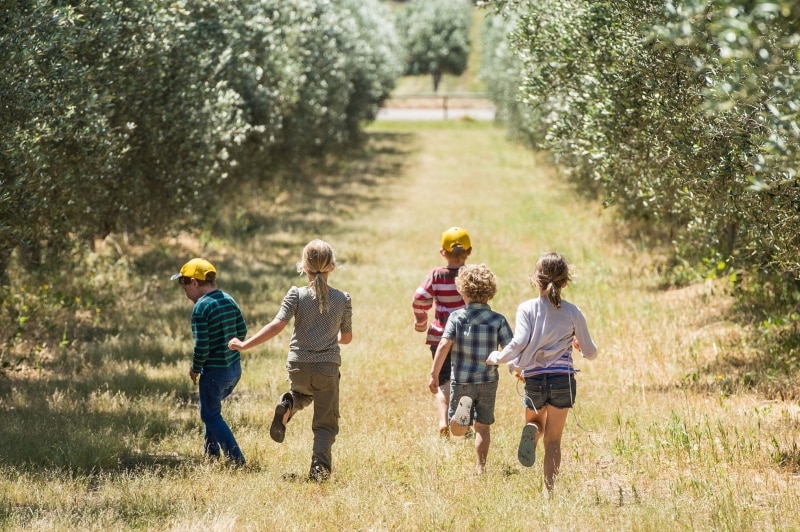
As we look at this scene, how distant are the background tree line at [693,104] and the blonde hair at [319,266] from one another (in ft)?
9.49

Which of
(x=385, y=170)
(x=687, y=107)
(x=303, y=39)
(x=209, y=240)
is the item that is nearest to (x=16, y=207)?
(x=687, y=107)

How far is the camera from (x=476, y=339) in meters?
7.53

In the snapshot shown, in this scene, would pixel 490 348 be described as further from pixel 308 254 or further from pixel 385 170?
pixel 385 170

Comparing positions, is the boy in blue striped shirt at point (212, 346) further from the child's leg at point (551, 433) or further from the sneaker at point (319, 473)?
the child's leg at point (551, 433)

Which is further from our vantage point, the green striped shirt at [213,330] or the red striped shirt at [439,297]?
the red striped shirt at [439,297]

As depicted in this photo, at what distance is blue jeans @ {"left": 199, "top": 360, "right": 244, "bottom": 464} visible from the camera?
25.7 feet

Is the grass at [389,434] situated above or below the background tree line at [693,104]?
below

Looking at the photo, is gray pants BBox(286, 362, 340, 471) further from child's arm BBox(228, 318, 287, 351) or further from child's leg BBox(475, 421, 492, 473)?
child's leg BBox(475, 421, 492, 473)

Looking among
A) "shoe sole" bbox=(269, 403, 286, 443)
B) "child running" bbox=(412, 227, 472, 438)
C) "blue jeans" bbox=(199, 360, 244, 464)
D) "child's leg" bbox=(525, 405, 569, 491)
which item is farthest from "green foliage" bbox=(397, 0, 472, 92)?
"child's leg" bbox=(525, 405, 569, 491)

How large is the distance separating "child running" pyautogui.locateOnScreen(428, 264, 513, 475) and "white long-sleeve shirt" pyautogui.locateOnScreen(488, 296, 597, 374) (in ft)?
1.74

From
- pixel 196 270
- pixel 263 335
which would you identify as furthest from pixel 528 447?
pixel 196 270

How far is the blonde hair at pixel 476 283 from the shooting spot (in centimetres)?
752

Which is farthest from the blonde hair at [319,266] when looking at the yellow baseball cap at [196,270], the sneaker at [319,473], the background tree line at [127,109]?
the background tree line at [127,109]

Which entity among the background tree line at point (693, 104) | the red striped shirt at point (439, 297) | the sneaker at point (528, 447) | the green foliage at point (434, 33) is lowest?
the sneaker at point (528, 447)
